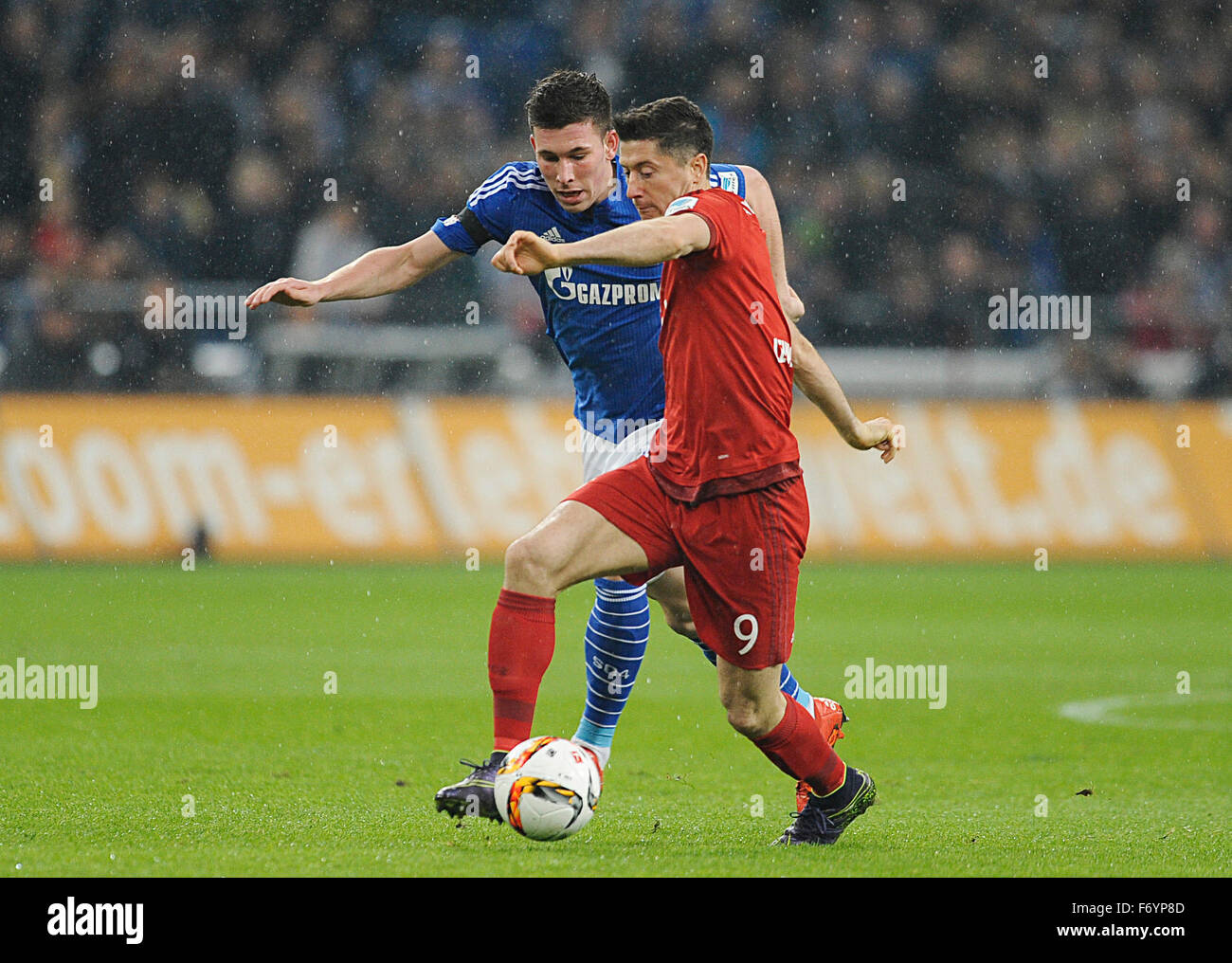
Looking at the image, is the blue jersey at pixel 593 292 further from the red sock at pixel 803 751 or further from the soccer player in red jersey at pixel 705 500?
the red sock at pixel 803 751

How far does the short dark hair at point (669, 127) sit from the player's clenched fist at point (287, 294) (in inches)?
37.6

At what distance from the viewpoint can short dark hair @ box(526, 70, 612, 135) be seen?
4871 millimetres

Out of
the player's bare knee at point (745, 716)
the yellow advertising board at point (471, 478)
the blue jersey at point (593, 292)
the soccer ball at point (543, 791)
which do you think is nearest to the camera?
the soccer ball at point (543, 791)

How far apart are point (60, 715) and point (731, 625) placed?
3653mm

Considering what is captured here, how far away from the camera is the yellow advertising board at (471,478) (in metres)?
12.3

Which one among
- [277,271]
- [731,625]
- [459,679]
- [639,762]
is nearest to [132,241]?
[277,271]

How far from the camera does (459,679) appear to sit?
8.28 m

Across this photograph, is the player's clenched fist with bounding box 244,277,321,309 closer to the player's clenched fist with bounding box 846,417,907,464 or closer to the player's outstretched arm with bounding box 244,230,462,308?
the player's outstretched arm with bounding box 244,230,462,308

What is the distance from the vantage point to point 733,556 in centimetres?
440

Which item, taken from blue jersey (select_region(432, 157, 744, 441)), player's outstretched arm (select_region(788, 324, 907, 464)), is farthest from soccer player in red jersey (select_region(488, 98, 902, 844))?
blue jersey (select_region(432, 157, 744, 441))

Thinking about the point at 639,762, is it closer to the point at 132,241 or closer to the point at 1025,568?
the point at 1025,568

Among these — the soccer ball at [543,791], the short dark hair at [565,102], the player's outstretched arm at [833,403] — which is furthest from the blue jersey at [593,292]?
the soccer ball at [543,791]

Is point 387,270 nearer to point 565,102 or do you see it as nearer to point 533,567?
point 565,102

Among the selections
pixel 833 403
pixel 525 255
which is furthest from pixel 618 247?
pixel 833 403
